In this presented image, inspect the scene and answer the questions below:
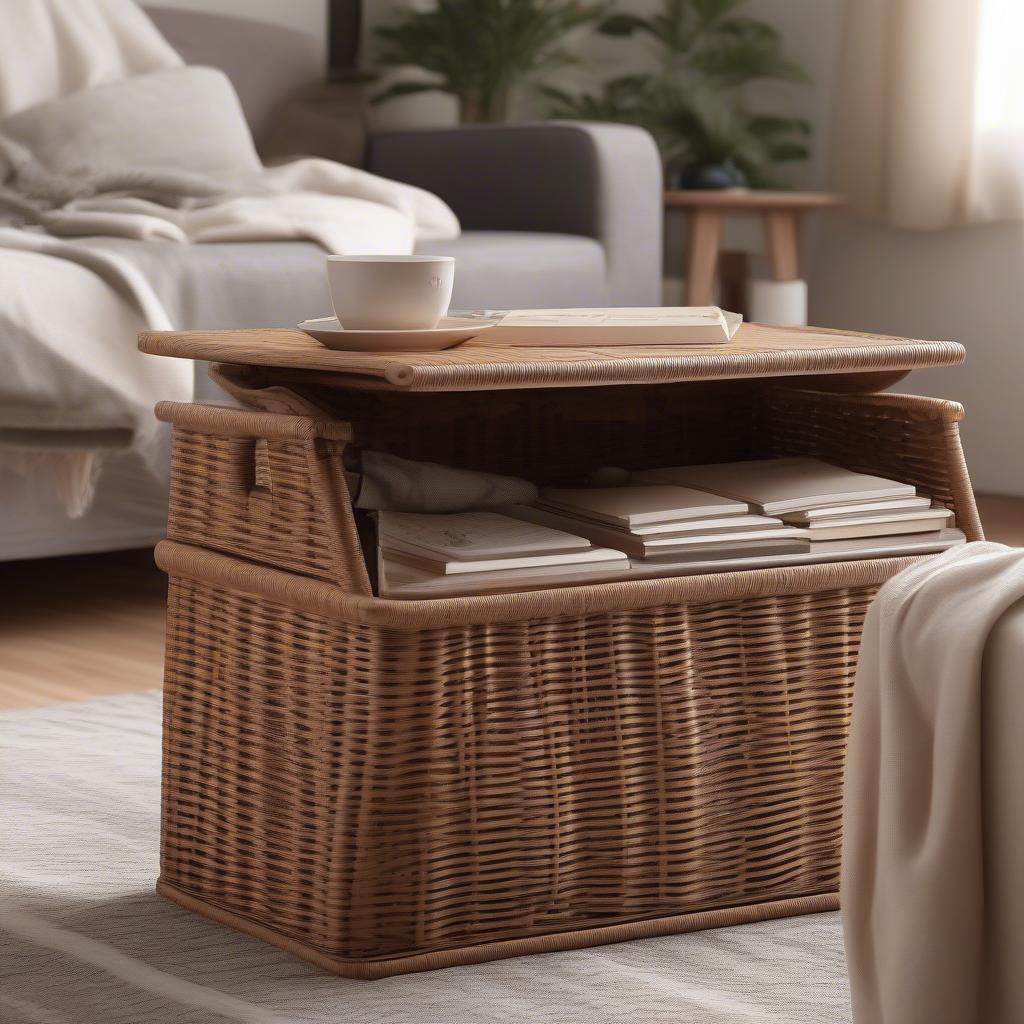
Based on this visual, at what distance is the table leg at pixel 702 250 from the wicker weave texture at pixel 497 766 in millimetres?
2014

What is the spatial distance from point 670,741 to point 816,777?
5.3 inches

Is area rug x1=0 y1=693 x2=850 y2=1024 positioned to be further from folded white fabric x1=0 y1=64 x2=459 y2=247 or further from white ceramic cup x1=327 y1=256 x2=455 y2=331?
folded white fabric x1=0 y1=64 x2=459 y2=247

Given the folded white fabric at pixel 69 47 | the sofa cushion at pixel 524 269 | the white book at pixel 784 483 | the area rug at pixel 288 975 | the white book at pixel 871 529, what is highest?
the folded white fabric at pixel 69 47

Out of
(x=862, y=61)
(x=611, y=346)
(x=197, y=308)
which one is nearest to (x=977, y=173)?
(x=862, y=61)

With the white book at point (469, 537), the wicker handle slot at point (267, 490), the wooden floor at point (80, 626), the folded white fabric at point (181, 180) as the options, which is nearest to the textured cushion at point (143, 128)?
the folded white fabric at point (181, 180)

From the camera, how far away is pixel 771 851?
127 cm

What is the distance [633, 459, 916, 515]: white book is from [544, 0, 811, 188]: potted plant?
6.61ft

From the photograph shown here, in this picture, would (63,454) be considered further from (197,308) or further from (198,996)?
(198,996)

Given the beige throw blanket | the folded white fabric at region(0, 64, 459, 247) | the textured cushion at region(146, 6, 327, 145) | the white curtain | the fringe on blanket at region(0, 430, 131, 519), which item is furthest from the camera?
the white curtain

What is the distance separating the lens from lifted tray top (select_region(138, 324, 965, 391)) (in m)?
1.11

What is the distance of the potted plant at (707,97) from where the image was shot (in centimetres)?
344

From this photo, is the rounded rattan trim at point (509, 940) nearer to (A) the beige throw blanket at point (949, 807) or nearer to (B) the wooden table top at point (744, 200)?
(A) the beige throw blanket at point (949, 807)

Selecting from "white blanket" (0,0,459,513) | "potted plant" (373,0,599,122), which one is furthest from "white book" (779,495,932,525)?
"potted plant" (373,0,599,122)

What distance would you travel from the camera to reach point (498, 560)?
116cm
